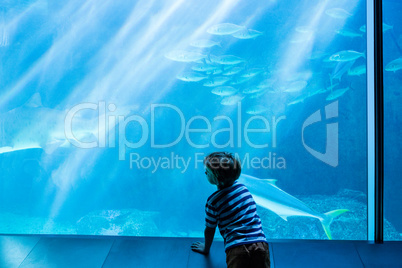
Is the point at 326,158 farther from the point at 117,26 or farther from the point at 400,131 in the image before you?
the point at 117,26

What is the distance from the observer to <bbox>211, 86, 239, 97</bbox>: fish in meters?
3.51

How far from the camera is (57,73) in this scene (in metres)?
3.82

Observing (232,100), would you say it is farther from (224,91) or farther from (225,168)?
(225,168)

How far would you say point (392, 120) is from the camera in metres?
3.09

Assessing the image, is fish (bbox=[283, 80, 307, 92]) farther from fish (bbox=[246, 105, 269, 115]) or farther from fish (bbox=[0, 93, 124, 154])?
fish (bbox=[0, 93, 124, 154])

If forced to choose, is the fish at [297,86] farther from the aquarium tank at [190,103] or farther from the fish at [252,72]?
the fish at [252,72]

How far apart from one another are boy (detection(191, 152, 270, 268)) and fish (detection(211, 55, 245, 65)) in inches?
75.0

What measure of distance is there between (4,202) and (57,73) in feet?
4.60

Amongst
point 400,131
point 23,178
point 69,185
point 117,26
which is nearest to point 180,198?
point 69,185

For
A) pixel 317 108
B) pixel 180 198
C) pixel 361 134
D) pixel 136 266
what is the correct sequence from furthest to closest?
pixel 180 198 < pixel 317 108 < pixel 361 134 < pixel 136 266

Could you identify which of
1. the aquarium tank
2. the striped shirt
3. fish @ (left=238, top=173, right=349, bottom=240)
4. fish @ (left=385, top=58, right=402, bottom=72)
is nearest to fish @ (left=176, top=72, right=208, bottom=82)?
the aquarium tank

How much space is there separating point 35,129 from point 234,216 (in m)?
2.77

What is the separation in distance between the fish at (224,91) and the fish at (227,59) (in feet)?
0.75

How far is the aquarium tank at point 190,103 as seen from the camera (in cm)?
329
